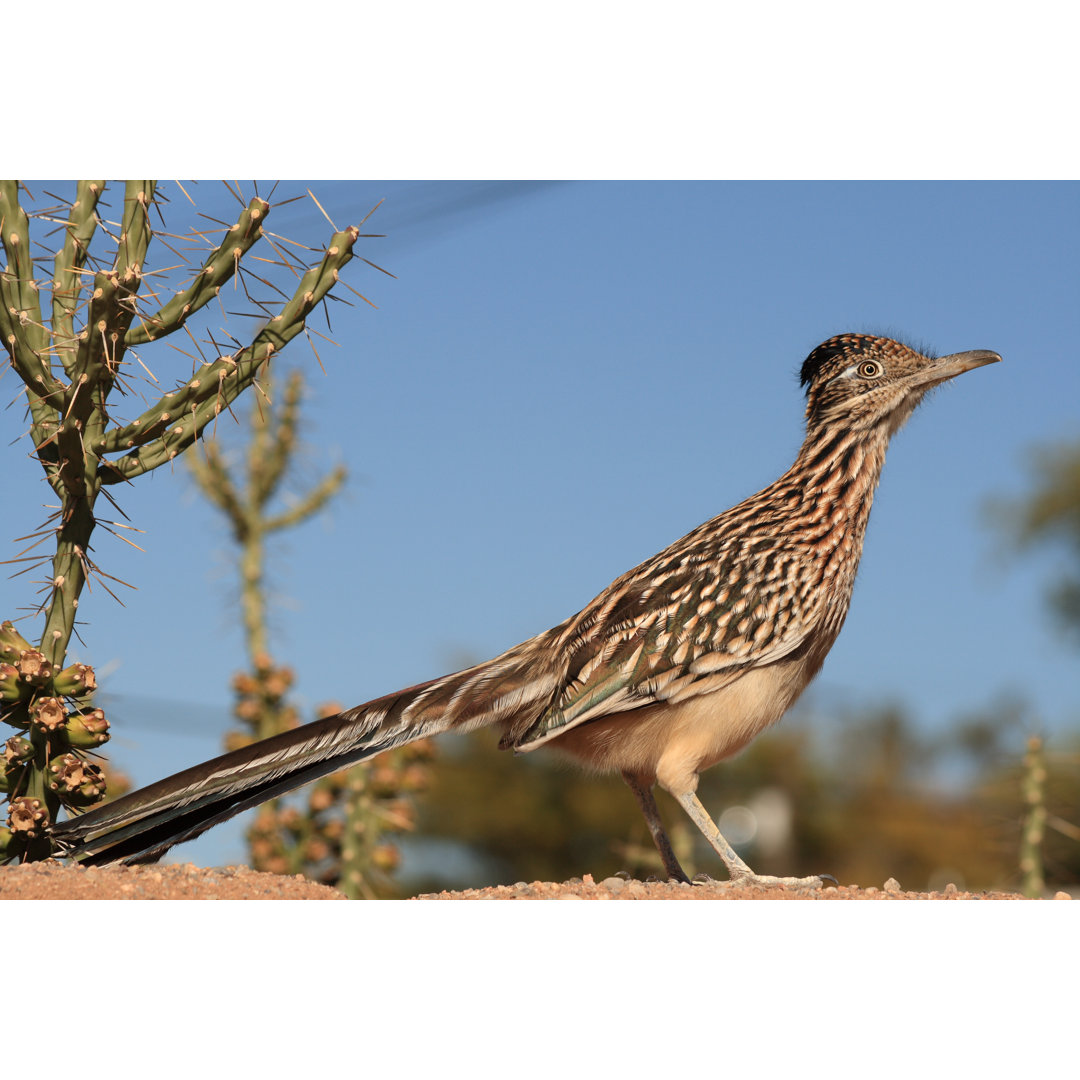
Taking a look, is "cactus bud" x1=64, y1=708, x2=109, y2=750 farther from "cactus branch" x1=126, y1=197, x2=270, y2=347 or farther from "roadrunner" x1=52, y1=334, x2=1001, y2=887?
"cactus branch" x1=126, y1=197, x2=270, y2=347

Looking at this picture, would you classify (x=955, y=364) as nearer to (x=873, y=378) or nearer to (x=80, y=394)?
(x=873, y=378)

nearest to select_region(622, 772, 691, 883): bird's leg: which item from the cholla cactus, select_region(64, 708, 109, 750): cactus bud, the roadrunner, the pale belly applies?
the roadrunner

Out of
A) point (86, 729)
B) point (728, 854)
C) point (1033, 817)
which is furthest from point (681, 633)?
point (86, 729)

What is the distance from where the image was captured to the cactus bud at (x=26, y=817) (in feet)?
11.3

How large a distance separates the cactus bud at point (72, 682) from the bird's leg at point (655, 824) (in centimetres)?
176

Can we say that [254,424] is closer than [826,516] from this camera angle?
No

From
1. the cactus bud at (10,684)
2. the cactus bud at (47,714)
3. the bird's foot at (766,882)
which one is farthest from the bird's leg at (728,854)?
the cactus bud at (10,684)

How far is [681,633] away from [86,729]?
73.6 inches

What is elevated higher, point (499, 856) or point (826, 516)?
point (499, 856)

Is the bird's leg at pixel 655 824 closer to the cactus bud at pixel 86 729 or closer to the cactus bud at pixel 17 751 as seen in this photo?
the cactus bud at pixel 86 729

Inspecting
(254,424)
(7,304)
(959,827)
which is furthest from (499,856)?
(7,304)
